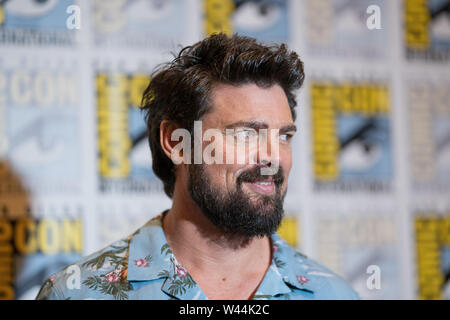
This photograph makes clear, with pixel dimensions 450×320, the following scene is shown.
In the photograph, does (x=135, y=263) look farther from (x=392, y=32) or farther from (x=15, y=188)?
(x=392, y=32)

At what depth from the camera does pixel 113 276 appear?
120 centimetres

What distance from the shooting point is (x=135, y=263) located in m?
1.21

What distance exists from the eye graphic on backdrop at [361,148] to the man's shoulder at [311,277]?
760 millimetres

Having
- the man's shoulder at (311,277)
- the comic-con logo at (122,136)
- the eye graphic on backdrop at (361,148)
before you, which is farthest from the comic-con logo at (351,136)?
the man's shoulder at (311,277)

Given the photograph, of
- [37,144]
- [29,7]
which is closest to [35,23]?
[29,7]

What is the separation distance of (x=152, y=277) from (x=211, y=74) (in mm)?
436

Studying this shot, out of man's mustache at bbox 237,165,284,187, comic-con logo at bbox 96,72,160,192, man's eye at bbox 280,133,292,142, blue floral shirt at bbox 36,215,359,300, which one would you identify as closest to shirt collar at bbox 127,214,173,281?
blue floral shirt at bbox 36,215,359,300

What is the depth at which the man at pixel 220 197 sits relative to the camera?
3.78ft

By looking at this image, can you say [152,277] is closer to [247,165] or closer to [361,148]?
[247,165]

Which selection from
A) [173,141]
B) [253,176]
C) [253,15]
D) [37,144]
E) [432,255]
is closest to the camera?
[253,176]

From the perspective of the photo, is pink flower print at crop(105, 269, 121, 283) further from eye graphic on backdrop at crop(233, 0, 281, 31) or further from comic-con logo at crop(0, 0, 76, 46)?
eye graphic on backdrop at crop(233, 0, 281, 31)

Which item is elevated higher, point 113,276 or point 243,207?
point 243,207

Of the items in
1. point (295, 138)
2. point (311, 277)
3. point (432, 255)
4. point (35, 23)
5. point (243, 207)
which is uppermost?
point (35, 23)
